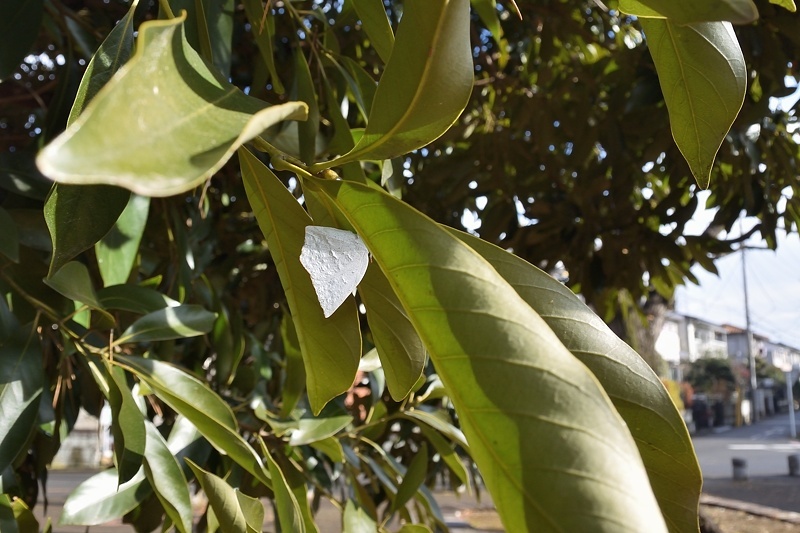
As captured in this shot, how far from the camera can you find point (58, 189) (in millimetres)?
395

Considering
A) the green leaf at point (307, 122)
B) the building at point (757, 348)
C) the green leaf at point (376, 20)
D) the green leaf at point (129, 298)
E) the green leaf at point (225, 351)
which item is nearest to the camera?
the green leaf at point (376, 20)

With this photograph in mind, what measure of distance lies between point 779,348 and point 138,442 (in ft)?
138

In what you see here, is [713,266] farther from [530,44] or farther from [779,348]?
[779,348]

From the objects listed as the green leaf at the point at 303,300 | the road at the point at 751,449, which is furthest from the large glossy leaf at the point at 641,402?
the road at the point at 751,449

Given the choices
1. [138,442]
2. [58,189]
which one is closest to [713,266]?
[138,442]

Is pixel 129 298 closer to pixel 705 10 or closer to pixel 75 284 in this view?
pixel 75 284

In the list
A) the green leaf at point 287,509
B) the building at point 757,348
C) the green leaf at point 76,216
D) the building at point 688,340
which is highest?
the green leaf at point 76,216

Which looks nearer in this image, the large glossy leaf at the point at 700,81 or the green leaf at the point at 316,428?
the large glossy leaf at the point at 700,81

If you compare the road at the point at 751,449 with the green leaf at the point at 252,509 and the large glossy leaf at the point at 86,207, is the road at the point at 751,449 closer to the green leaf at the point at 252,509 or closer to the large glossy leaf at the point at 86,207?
the green leaf at the point at 252,509

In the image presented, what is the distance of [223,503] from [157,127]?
0.39 m

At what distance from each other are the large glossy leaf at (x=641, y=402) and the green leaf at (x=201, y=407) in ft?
1.10

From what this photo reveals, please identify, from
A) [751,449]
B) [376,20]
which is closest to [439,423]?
[376,20]

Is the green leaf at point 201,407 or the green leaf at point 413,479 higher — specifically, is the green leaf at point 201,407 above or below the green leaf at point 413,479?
above

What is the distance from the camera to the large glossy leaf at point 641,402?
307 mm
